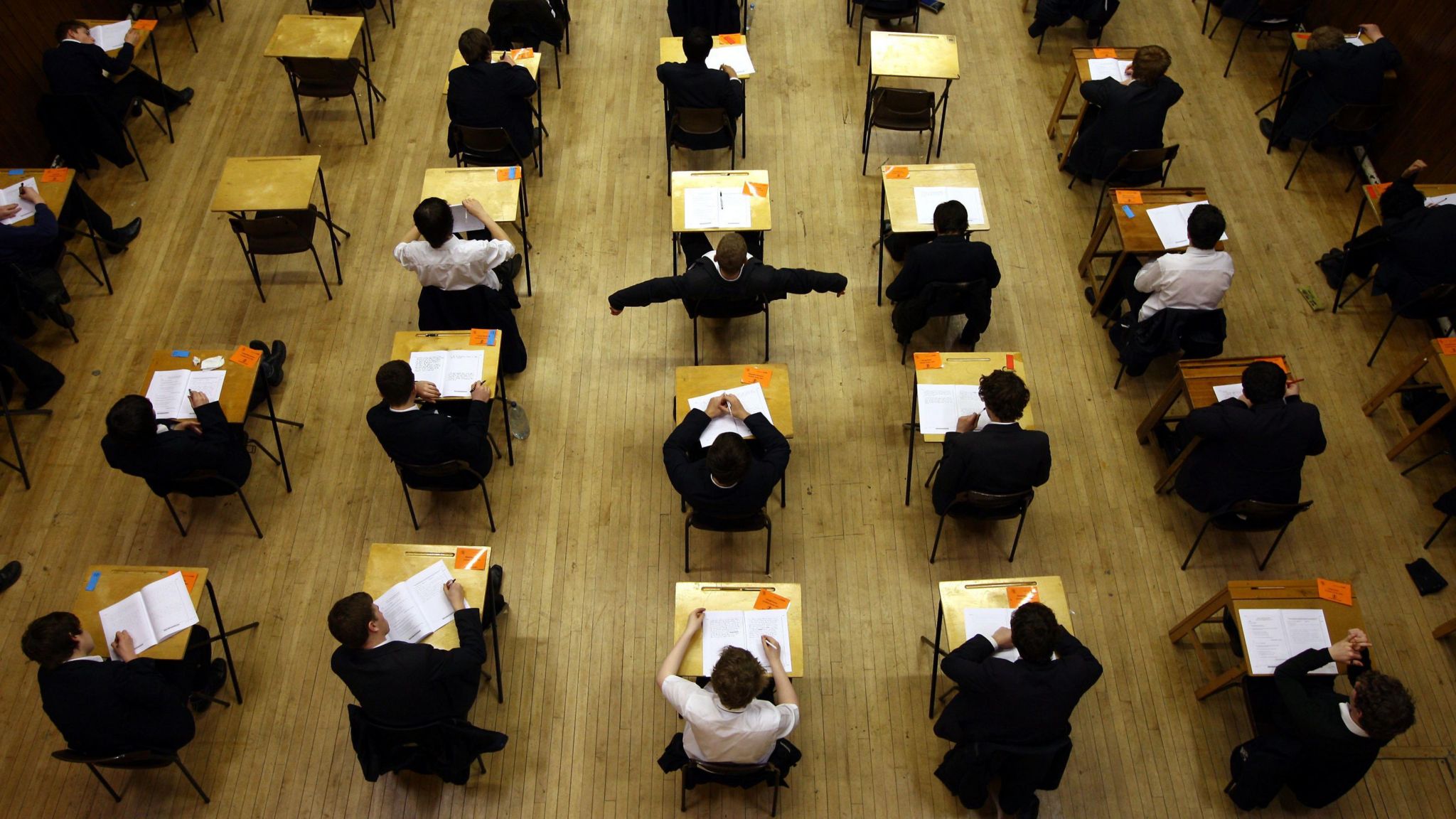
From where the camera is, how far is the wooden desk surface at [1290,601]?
4891 mm

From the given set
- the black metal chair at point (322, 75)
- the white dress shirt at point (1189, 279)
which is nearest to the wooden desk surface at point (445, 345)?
the black metal chair at point (322, 75)

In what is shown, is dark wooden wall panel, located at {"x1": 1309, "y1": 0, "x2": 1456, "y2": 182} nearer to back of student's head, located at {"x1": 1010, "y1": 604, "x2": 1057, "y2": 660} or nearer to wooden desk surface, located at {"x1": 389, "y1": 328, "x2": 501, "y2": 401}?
back of student's head, located at {"x1": 1010, "y1": 604, "x2": 1057, "y2": 660}

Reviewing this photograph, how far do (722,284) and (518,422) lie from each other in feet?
5.37

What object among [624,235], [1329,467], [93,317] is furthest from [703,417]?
[93,317]

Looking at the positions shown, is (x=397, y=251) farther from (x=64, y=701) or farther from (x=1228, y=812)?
(x=1228, y=812)

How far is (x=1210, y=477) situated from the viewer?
218 inches

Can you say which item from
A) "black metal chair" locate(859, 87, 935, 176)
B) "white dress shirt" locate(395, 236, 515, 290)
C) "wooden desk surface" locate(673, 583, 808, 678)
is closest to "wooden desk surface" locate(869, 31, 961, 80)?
"black metal chair" locate(859, 87, 935, 176)

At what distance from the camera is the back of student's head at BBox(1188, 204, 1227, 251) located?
19.0ft

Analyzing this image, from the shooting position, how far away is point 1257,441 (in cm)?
529

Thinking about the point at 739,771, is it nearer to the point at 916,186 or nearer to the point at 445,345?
the point at 445,345

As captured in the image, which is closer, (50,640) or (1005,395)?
(50,640)

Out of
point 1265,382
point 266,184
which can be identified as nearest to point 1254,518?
point 1265,382

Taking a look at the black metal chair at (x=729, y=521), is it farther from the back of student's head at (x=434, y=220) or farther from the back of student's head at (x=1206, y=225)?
the back of student's head at (x=1206, y=225)

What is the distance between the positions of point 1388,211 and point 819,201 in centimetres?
387
